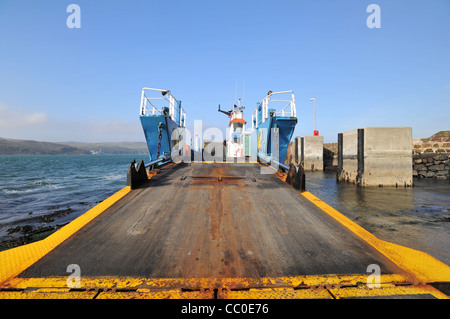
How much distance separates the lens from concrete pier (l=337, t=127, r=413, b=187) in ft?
32.1

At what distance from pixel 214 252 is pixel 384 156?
10952mm

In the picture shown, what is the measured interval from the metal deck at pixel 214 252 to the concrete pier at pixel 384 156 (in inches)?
327

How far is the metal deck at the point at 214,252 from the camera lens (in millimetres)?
1857

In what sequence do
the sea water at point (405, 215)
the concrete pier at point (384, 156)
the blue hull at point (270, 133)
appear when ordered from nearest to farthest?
the sea water at point (405, 215) → the concrete pier at point (384, 156) → the blue hull at point (270, 133)

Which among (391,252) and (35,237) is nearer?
(391,252)

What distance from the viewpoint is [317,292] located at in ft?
5.77

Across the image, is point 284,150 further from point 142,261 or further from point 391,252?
point 142,261

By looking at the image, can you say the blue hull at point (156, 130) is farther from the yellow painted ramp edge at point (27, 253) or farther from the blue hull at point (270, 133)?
the yellow painted ramp edge at point (27, 253)

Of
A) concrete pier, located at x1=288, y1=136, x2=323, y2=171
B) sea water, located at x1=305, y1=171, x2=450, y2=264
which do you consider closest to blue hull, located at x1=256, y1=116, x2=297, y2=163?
sea water, located at x1=305, y1=171, x2=450, y2=264

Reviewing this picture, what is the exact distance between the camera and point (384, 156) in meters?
9.97

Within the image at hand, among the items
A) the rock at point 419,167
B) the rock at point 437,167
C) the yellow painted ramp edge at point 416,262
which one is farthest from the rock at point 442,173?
the yellow painted ramp edge at point 416,262

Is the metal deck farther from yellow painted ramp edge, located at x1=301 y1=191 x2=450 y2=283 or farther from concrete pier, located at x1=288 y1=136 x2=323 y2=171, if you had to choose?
concrete pier, located at x1=288 y1=136 x2=323 y2=171

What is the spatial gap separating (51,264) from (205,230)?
1.67 meters

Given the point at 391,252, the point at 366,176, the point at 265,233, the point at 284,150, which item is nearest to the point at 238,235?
the point at 265,233
